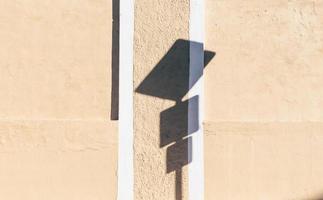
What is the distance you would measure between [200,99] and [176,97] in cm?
28

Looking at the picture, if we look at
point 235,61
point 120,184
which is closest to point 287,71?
point 235,61

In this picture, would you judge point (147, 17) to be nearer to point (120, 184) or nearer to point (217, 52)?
point (217, 52)

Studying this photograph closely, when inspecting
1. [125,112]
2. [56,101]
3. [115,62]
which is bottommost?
[125,112]

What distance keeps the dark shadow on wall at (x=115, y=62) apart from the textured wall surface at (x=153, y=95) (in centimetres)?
21

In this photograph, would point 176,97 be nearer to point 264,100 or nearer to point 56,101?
point 264,100

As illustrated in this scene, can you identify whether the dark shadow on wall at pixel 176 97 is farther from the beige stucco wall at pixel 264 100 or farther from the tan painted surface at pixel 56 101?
the tan painted surface at pixel 56 101

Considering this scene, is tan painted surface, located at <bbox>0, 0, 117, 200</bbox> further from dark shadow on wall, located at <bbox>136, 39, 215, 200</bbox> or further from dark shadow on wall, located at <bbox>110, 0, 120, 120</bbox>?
dark shadow on wall, located at <bbox>136, 39, 215, 200</bbox>

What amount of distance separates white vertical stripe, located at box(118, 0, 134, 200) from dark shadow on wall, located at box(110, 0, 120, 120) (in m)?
0.06

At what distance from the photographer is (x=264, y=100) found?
523 centimetres

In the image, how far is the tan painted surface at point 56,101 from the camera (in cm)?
488

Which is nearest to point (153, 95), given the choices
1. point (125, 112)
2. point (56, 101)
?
point (125, 112)

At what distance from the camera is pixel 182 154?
5.10m

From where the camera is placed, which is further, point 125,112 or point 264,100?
point 264,100

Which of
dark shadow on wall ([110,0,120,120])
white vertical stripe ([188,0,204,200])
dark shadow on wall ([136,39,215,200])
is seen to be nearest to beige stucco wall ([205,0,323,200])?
white vertical stripe ([188,0,204,200])
